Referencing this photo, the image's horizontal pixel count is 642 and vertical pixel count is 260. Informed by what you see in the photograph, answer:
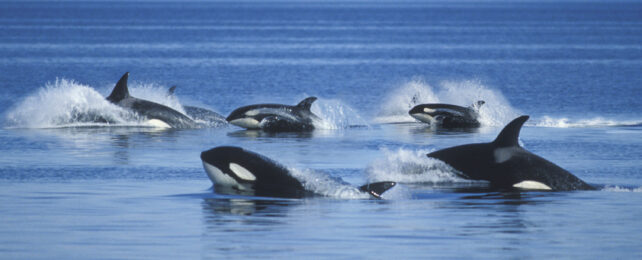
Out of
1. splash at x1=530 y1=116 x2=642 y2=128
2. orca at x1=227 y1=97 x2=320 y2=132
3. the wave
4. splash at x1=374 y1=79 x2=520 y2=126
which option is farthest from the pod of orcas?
splash at x1=530 y1=116 x2=642 y2=128

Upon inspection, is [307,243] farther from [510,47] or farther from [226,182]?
[510,47]

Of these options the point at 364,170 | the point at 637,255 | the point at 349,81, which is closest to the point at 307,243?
the point at 637,255

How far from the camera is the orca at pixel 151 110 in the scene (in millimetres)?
26078

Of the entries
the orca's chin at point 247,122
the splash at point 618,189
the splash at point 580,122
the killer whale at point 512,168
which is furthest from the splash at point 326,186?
the splash at point 580,122

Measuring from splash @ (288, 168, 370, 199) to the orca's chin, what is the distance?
1020 centimetres

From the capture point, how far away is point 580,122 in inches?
1160

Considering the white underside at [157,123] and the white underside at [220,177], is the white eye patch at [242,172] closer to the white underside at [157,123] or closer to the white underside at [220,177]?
the white underside at [220,177]

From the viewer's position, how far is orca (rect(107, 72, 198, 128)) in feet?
85.6

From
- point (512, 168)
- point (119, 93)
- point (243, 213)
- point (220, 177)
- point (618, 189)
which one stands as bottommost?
point (243, 213)

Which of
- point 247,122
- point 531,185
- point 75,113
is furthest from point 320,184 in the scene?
point 75,113

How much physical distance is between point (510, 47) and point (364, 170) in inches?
3160

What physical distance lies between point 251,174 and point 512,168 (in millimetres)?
3346

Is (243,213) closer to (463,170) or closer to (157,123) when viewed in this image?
(463,170)

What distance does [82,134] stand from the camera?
24078mm
